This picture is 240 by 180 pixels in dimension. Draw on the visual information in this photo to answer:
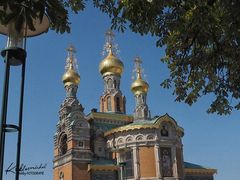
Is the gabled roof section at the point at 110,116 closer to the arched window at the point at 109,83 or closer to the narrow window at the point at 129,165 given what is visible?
the arched window at the point at 109,83

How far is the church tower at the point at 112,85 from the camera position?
1642 inches

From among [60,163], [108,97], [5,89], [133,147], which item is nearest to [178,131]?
[133,147]

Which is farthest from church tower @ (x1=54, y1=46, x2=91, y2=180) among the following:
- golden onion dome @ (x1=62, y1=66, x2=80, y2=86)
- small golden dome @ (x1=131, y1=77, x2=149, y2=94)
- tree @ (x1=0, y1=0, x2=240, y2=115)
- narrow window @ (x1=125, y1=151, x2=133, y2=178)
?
tree @ (x1=0, y1=0, x2=240, y2=115)

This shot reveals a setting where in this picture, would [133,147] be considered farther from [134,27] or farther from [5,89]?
[5,89]

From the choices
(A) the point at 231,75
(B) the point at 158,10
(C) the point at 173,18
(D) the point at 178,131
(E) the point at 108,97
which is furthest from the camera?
(E) the point at 108,97

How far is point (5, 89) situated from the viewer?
15.0ft

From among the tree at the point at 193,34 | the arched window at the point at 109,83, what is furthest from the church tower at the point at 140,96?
the tree at the point at 193,34

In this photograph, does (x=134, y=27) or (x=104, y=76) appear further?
(x=104, y=76)

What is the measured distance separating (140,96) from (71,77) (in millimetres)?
7645

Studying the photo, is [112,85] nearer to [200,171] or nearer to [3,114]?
[200,171]

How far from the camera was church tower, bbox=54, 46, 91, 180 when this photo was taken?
34094mm

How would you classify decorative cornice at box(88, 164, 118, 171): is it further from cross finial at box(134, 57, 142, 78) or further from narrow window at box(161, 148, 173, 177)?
cross finial at box(134, 57, 142, 78)

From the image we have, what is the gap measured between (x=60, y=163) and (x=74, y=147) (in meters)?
3.05

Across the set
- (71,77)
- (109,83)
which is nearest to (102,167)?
(71,77)
